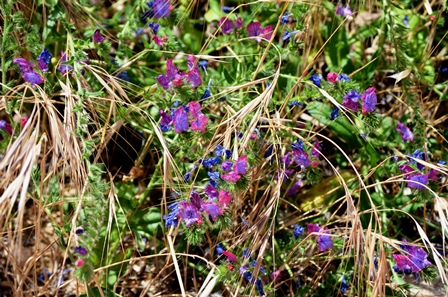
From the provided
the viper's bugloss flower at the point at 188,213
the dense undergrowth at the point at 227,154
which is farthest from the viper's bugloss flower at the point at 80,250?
the viper's bugloss flower at the point at 188,213

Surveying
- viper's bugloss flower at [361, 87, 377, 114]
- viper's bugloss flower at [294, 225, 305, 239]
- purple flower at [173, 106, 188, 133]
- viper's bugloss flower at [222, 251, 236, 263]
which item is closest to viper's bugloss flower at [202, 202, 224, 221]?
viper's bugloss flower at [222, 251, 236, 263]

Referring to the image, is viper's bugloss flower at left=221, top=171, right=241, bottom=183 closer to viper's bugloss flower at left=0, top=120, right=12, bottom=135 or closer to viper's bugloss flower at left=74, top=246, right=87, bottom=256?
viper's bugloss flower at left=74, top=246, right=87, bottom=256

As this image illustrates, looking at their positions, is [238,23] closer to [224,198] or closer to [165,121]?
[165,121]

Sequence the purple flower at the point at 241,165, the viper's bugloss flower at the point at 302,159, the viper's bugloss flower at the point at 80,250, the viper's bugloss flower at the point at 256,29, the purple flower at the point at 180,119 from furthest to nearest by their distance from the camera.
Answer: the viper's bugloss flower at the point at 256,29 < the viper's bugloss flower at the point at 302,159 < the purple flower at the point at 180,119 < the purple flower at the point at 241,165 < the viper's bugloss flower at the point at 80,250

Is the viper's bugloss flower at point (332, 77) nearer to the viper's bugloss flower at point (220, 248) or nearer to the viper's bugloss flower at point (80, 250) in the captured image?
the viper's bugloss flower at point (220, 248)

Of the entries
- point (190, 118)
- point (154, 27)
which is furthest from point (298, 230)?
point (154, 27)

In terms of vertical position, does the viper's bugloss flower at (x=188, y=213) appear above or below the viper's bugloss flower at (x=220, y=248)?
above

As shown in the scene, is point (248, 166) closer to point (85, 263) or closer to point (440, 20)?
point (85, 263)
